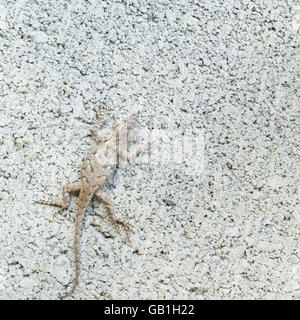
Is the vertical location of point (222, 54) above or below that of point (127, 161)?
above

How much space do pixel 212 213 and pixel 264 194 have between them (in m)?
0.28

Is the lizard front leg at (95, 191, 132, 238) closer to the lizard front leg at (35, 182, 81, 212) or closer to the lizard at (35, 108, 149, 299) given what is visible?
the lizard at (35, 108, 149, 299)

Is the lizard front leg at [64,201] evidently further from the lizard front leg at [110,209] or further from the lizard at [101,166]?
the lizard front leg at [110,209]

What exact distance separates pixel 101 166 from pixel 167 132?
371 mm

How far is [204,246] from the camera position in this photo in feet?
7.98

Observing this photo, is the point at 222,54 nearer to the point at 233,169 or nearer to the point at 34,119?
the point at 233,169

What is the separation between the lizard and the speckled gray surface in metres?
0.04

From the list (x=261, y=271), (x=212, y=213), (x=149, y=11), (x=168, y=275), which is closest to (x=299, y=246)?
(x=261, y=271)

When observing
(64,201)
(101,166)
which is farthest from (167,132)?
(64,201)

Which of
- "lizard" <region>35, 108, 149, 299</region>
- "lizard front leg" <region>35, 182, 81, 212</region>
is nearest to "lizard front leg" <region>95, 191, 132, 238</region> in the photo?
"lizard" <region>35, 108, 149, 299</region>

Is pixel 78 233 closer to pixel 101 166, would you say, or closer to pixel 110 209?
pixel 110 209

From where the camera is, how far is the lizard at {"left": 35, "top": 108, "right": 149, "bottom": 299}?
7.70ft
